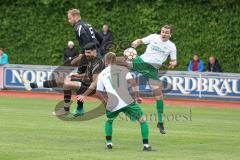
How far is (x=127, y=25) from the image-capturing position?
34688 millimetres

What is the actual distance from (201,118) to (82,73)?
161 inches

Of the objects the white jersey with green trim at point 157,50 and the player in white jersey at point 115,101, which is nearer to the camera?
the player in white jersey at point 115,101

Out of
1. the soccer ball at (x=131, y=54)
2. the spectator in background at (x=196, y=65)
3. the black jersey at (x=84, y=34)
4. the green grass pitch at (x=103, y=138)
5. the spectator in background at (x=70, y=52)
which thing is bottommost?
the green grass pitch at (x=103, y=138)

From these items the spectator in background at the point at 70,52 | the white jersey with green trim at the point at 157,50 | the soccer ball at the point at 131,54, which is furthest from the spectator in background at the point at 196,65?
the white jersey with green trim at the point at 157,50

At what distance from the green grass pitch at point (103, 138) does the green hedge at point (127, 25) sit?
32.5 ft

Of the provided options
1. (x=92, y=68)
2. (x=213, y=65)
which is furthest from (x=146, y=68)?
(x=213, y=65)

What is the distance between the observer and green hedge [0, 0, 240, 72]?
3275cm

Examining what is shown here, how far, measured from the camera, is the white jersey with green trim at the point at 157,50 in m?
18.3

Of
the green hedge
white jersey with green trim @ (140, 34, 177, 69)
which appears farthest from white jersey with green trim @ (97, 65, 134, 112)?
the green hedge

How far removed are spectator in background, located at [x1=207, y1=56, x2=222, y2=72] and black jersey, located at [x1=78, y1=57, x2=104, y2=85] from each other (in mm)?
12283

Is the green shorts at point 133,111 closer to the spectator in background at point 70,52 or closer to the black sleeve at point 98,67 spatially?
the black sleeve at point 98,67

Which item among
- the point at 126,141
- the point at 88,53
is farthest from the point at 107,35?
the point at 126,141

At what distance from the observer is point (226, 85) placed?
97.0ft

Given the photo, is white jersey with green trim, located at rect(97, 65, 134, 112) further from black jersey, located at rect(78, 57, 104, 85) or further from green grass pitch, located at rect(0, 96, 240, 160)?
black jersey, located at rect(78, 57, 104, 85)
